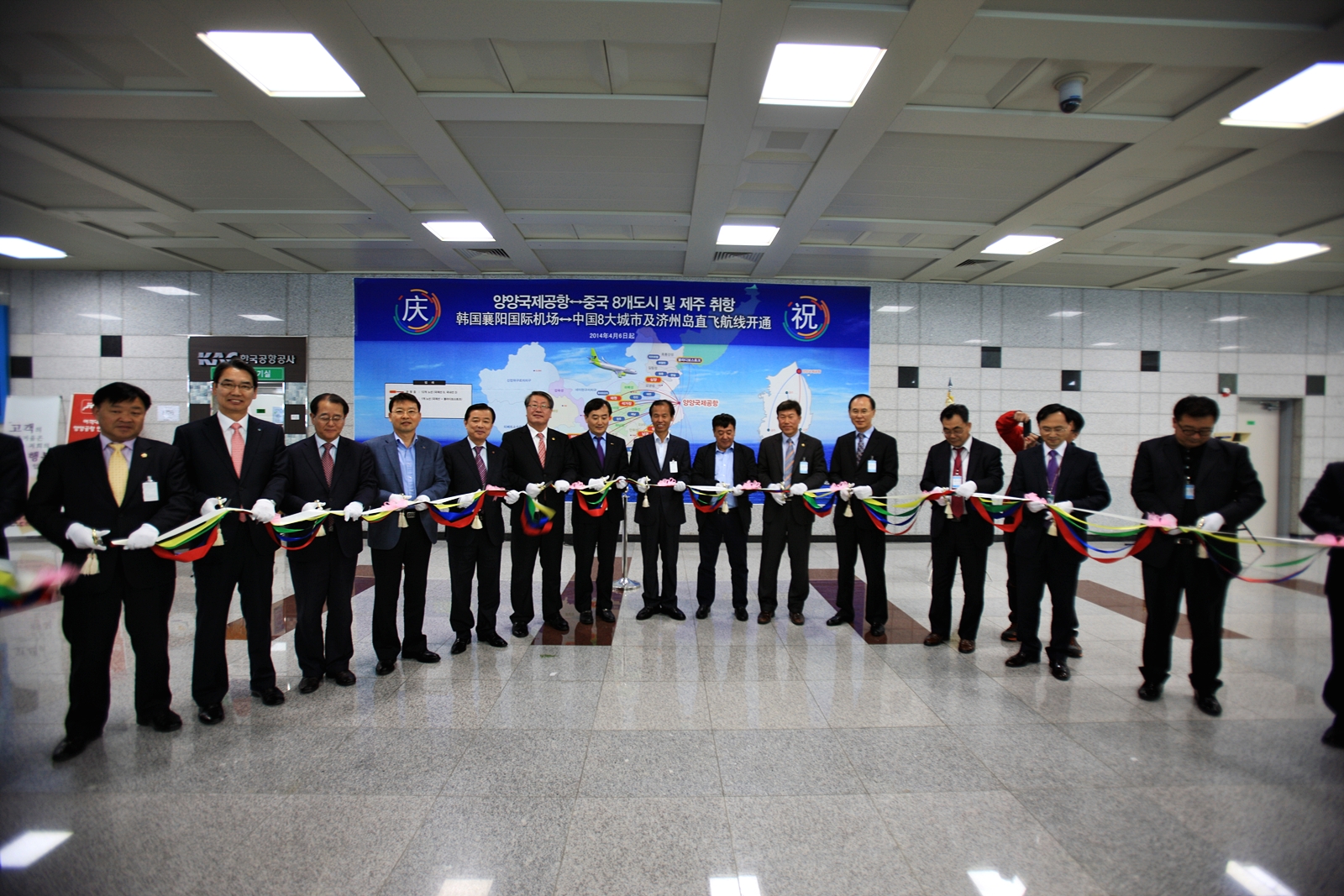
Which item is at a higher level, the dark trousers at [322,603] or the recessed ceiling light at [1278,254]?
the recessed ceiling light at [1278,254]

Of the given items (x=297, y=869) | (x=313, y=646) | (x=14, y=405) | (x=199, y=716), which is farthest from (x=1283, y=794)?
(x=14, y=405)

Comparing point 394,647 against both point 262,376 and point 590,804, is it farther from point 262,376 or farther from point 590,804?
point 262,376

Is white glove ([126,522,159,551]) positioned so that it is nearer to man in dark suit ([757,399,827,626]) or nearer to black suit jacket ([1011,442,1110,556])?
man in dark suit ([757,399,827,626])

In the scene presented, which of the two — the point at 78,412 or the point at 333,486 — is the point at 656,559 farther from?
the point at 78,412

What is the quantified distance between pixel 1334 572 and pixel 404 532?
4763 millimetres

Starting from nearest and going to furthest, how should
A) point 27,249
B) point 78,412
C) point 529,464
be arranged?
point 529,464 → point 27,249 → point 78,412

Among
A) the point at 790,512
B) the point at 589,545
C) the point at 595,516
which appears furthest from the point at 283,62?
the point at 790,512

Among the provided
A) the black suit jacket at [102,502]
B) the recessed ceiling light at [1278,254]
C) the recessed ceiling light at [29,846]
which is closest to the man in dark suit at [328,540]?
the black suit jacket at [102,502]

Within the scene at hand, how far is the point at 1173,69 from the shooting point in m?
3.22

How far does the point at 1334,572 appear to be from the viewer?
2533 millimetres

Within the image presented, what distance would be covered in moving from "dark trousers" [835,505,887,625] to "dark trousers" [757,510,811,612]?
0.88 ft

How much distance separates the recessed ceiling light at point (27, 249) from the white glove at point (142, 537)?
663 cm

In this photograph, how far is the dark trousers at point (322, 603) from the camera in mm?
3059

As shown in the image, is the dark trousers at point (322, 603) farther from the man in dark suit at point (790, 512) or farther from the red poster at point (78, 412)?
the red poster at point (78, 412)
